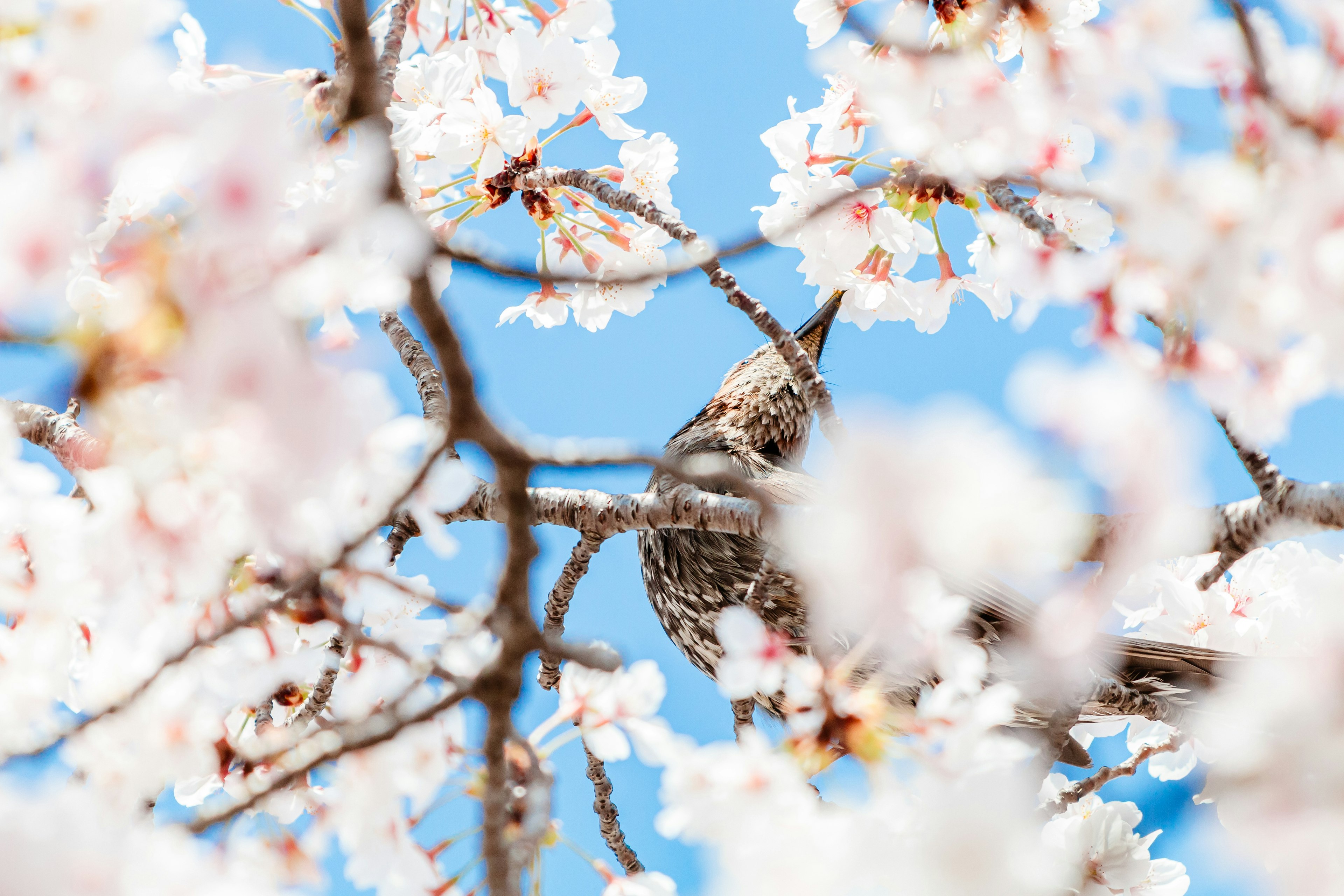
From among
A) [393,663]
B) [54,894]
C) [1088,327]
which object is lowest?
[393,663]

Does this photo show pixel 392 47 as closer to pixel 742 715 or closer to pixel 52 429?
pixel 52 429

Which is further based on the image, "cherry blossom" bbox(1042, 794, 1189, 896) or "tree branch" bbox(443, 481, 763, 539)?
"cherry blossom" bbox(1042, 794, 1189, 896)

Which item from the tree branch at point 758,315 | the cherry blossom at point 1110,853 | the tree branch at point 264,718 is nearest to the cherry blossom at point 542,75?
the tree branch at point 758,315

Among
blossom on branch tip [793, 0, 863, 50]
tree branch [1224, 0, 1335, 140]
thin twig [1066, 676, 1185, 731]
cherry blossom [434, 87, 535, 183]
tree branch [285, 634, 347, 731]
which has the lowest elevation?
tree branch [285, 634, 347, 731]

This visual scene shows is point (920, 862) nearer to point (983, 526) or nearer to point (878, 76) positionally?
point (983, 526)

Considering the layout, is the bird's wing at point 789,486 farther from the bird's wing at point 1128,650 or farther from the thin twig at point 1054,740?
the thin twig at point 1054,740

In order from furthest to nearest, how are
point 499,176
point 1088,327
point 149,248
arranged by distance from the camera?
point 499,176 < point 1088,327 < point 149,248

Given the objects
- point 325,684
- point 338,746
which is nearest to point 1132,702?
point 338,746

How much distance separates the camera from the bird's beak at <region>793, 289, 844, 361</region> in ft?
12.3

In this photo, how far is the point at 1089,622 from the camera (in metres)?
0.79

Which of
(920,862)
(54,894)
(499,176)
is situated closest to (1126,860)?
(920,862)

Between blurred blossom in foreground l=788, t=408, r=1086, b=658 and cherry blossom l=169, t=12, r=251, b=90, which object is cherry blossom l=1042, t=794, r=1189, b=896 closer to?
blurred blossom in foreground l=788, t=408, r=1086, b=658

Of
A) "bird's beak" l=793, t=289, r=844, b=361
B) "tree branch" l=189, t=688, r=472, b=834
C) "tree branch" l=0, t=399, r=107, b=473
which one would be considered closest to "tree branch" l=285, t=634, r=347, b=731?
"tree branch" l=0, t=399, r=107, b=473

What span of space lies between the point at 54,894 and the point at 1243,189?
113 centimetres
